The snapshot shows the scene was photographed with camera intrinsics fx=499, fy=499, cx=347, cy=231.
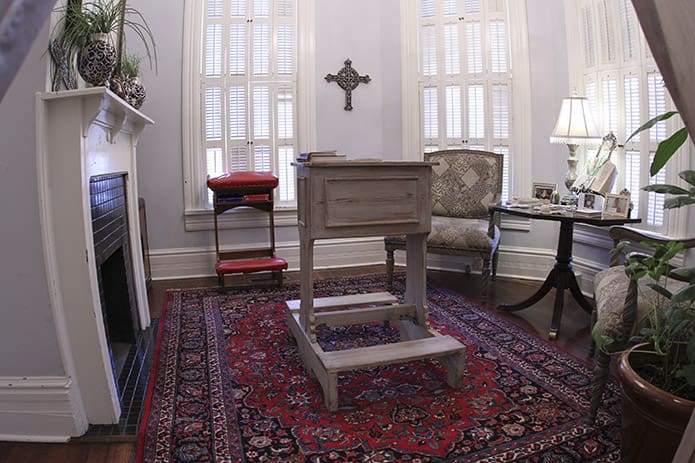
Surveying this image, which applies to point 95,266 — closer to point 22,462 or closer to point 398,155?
point 22,462

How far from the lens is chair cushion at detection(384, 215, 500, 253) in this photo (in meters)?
3.72

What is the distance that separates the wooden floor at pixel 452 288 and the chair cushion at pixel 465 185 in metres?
0.63

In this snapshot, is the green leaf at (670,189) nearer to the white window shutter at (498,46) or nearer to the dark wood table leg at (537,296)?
the dark wood table leg at (537,296)

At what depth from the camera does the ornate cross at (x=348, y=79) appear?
473 centimetres

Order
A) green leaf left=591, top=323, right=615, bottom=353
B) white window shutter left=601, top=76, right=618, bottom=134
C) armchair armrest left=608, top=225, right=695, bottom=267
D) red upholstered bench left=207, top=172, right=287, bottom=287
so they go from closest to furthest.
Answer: green leaf left=591, top=323, right=615, bottom=353, armchair armrest left=608, top=225, right=695, bottom=267, white window shutter left=601, top=76, right=618, bottom=134, red upholstered bench left=207, top=172, right=287, bottom=287

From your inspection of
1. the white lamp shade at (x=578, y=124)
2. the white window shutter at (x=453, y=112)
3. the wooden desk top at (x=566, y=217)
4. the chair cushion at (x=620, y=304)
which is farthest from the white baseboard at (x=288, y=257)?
the chair cushion at (x=620, y=304)

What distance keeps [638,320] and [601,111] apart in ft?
7.60

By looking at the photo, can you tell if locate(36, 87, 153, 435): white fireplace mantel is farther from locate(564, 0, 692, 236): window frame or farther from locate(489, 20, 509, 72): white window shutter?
locate(489, 20, 509, 72): white window shutter

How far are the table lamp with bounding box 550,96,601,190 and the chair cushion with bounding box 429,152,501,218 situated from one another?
0.72 meters

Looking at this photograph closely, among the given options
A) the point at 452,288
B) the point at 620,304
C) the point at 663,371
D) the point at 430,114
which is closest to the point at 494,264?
the point at 452,288

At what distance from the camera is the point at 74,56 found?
2248mm

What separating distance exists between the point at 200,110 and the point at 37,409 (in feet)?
10.0

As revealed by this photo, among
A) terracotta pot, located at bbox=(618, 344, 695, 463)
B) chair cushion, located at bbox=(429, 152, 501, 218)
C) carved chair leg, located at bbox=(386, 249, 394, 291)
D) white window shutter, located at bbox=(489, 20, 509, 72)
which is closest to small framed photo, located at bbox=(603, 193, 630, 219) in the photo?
chair cushion, located at bbox=(429, 152, 501, 218)

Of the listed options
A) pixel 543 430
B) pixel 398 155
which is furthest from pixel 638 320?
pixel 398 155
